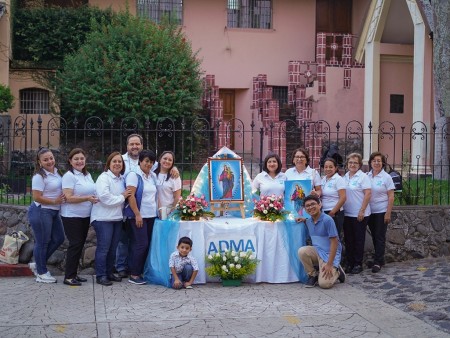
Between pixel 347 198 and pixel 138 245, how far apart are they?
114 inches

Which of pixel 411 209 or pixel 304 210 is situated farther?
pixel 411 209

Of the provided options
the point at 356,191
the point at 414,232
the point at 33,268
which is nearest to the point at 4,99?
the point at 33,268

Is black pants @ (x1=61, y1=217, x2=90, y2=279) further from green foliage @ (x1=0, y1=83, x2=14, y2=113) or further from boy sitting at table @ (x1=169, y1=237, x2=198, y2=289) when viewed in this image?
green foliage @ (x1=0, y1=83, x2=14, y2=113)

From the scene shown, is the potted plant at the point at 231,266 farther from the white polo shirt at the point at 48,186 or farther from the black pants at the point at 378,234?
the white polo shirt at the point at 48,186

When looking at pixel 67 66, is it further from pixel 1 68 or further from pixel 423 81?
pixel 423 81

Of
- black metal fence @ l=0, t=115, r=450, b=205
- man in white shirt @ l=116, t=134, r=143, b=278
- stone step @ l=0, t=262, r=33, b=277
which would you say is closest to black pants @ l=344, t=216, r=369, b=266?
black metal fence @ l=0, t=115, r=450, b=205

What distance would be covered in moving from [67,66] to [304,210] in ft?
32.9

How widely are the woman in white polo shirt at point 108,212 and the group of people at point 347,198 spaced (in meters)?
1.90

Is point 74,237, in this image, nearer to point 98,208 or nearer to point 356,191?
point 98,208

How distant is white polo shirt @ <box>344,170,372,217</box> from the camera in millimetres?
8797

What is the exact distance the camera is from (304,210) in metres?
8.62

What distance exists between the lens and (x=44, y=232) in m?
8.05

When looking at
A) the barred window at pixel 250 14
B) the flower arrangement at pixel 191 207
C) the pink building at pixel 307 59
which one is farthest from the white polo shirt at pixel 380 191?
the barred window at pixel 250 14

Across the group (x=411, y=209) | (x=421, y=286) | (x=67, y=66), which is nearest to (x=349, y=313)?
(x=421, y=286)
